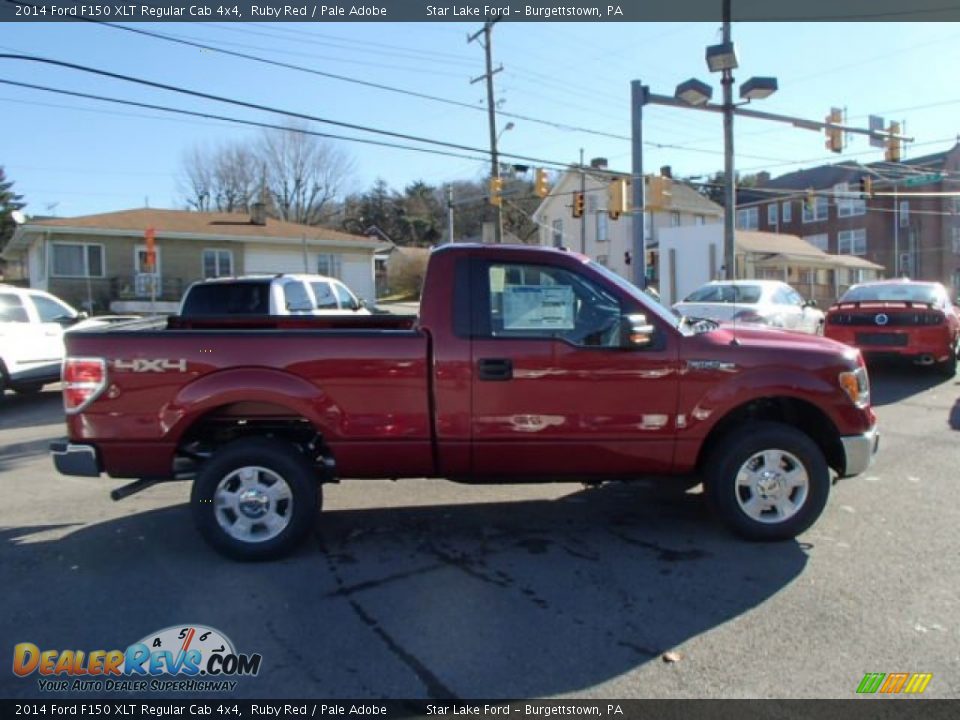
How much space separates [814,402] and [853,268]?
49916 mm

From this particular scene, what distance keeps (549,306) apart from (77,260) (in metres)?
28.1

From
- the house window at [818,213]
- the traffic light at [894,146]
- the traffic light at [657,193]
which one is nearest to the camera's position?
the traffic light at [657,193]

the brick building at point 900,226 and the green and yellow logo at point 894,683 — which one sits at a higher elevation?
the brick building at point 900,226

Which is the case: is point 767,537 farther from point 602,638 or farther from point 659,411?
point 602,638

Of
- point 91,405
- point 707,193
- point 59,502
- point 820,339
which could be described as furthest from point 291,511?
point 707,193

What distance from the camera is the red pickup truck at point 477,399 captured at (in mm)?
4367

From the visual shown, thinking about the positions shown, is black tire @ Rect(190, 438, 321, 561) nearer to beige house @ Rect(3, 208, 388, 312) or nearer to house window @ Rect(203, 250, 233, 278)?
beige house @ Rect(3, 208, 388, 312)

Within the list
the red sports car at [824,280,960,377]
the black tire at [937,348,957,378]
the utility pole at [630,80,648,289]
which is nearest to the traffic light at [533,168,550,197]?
the utility pole at [630,80,648,289]

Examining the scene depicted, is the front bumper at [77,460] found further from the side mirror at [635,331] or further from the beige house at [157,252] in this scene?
the beige house at [157,252]

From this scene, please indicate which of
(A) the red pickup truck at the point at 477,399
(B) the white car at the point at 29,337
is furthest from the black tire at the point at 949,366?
(B) the white car at the point at 29,337

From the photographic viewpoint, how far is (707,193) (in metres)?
62.8

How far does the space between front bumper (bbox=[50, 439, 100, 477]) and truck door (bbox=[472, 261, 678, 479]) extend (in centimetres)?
238

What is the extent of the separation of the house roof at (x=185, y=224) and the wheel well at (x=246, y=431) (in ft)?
78.6

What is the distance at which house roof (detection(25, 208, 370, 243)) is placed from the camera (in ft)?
89.7
